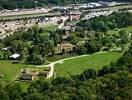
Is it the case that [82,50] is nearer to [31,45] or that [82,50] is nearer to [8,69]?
[31,45]

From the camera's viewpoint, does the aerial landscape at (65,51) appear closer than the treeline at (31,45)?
Yes

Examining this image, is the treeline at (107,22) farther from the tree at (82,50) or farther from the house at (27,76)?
the house at (27,76)

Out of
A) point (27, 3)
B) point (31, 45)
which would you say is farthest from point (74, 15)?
point (31, 45)

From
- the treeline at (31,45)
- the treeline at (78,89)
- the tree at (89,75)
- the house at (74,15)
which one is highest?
the treeline at (78,89)

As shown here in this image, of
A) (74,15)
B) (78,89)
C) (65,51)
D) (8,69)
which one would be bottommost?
(74,15)

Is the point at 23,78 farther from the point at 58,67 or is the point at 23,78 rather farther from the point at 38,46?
the point at 38,46

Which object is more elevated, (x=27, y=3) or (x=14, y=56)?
(x=27, y=3)

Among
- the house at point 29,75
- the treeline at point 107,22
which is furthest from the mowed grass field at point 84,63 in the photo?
the treeline at point 107,22
